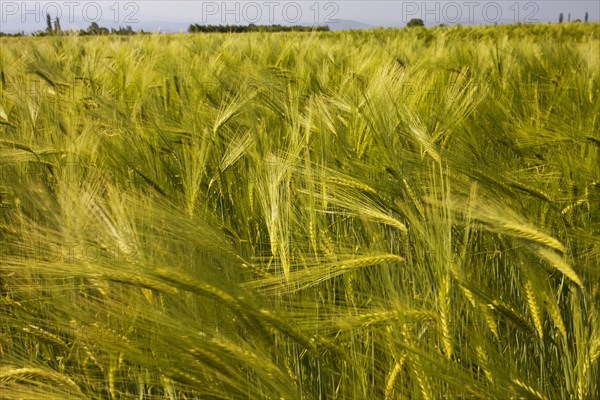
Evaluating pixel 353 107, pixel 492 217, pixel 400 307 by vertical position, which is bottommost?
pixel 400 307

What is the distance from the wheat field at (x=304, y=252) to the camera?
868 millimetres

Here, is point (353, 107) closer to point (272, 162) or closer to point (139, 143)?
point (272, 162)

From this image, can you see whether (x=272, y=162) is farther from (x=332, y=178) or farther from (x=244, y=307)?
(x=244, y=307)

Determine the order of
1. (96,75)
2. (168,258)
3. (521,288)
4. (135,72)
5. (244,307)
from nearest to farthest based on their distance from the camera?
(244,307)
(168,258)
(521,288)
(135,72)
(96,75)

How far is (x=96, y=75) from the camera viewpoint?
10.2ft

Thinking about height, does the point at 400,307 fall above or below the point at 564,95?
below

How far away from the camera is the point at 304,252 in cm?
137

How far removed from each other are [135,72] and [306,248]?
6.17ft

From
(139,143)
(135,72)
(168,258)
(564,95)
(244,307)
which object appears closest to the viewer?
(244,307)

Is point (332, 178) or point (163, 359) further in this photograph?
point (332, 178)

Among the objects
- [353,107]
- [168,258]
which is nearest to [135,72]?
[353,107]

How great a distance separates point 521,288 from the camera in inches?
51.3

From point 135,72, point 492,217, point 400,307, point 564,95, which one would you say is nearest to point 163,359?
point 400,307

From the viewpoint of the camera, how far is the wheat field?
87cm
